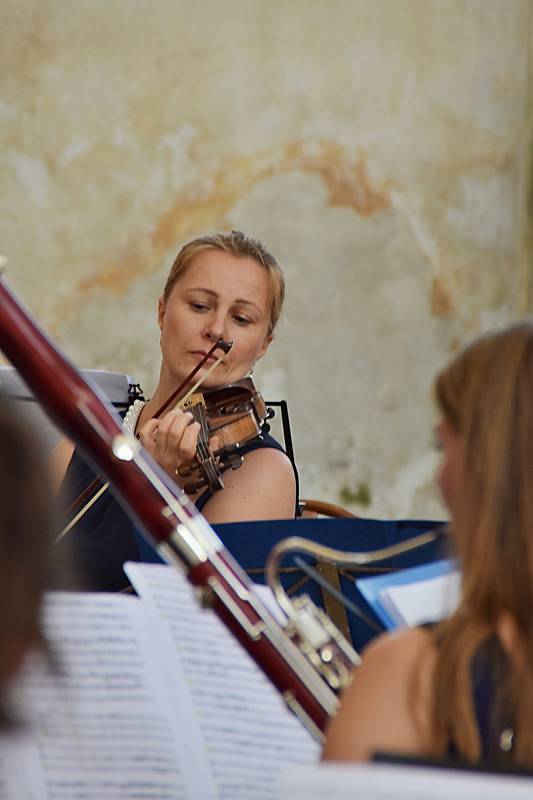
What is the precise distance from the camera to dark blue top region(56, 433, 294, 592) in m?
2.20

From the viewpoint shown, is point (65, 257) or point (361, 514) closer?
point (65, 257)

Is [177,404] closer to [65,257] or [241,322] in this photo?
[241,322]

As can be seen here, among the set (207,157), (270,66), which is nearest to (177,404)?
(207,157)

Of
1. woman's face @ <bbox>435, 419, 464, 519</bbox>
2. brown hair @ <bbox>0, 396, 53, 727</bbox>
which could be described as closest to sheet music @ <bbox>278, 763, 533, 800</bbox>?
brown hair @ <bbox>0, 396, 53, 727</bbox>

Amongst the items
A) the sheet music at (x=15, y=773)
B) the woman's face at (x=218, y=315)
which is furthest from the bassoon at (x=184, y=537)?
the woman's face at (x=218, y=315)

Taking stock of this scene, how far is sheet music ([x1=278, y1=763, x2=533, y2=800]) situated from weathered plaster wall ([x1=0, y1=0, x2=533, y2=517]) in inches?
134

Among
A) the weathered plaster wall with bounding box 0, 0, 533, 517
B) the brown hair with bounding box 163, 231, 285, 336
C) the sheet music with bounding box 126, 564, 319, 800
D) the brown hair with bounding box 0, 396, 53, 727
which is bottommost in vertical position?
the brown hair with bounding box 0, 396, 53, 727

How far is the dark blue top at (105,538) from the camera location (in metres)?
2.20

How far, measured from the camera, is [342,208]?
466 cm

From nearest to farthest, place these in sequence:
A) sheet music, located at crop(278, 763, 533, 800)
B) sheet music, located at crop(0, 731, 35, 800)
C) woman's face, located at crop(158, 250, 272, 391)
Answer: sheet music, located at crop(278, 763, 533, 800), sheet music, located at crop(0, 731, 35, 800), woman's face, located at crop(158, 250, 272, 391)

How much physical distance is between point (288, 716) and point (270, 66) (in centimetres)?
357

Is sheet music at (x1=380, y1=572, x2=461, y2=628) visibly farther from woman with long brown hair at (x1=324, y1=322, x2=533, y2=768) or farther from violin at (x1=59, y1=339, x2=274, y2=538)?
violin at (x1=59, y1=339, x2=274, y2=538)

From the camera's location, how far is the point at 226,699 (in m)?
1.29

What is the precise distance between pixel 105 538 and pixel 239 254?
730 millimetres
